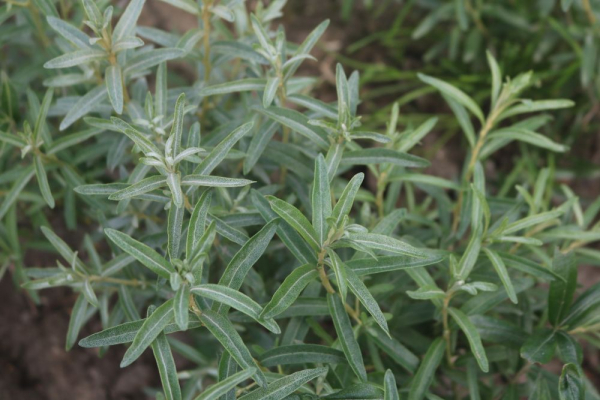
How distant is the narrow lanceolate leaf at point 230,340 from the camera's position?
4.38 ft

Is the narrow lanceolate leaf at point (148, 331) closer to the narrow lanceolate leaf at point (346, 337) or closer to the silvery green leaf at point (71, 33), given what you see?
the narrow lanceolate leaf at point (346, 337)

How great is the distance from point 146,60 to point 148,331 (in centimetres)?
87

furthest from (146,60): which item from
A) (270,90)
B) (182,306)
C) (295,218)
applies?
(182,306)

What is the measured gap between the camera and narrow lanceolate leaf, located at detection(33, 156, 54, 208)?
1638 mm

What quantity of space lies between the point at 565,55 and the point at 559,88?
0.64 feet

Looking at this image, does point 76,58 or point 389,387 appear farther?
point 76,58

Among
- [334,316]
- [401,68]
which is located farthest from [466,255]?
[401,68]

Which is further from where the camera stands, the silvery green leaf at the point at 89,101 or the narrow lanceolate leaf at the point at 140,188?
the silvery green leaf at the point at 89,101

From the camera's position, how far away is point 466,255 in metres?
1.65

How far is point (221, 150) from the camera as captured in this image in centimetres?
148

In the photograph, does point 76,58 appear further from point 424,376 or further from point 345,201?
point 424,376

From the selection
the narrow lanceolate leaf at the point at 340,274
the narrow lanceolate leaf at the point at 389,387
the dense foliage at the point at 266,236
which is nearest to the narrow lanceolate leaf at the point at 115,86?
the dense foliage at the point at 266,236

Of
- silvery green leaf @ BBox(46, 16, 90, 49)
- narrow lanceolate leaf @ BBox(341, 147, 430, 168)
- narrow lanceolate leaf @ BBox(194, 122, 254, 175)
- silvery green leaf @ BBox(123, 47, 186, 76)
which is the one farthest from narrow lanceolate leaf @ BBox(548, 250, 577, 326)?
silvery green leaf @ BBox(46, 16, 90, 49)

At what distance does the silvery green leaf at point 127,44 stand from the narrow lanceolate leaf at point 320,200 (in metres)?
0.61
